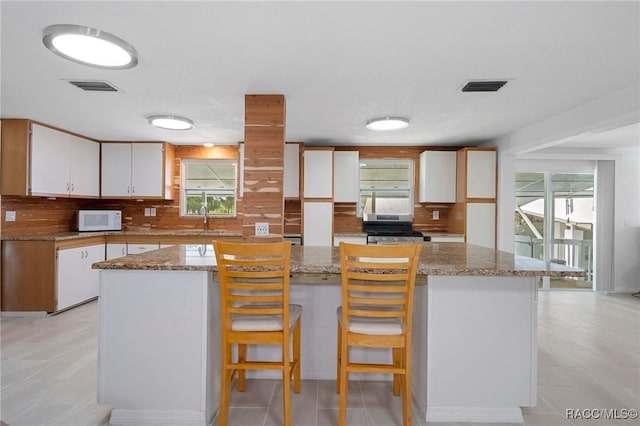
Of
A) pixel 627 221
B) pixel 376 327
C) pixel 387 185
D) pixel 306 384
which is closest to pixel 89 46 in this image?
pixel 376 327

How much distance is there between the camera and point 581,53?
2.15m

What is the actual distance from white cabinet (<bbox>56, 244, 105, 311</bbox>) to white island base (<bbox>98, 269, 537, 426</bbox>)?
268 centimetres

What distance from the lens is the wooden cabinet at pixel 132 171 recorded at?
4984 mm

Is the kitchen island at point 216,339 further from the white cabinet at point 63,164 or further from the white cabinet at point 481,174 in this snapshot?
the white cabinet at point 63,164

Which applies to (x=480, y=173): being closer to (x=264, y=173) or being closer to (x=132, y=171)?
(x=264, y=173)

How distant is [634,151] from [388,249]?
6136 millimetres

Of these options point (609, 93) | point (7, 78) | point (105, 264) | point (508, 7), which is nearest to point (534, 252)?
point (609, 93)

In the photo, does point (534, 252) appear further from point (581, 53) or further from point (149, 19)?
point (149, 19)

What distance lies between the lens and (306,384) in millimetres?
2391

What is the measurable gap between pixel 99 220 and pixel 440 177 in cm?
503

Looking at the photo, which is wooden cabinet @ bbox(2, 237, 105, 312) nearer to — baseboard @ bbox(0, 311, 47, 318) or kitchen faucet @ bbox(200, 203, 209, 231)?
baseboard @ bbox(0, 311, 47, 318)

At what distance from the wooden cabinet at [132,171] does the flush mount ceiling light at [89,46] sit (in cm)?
297

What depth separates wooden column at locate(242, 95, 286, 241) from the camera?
2.84 metres

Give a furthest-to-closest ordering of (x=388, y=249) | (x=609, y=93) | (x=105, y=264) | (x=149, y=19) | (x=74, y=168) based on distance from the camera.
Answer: (x=74, y=168), (x=609, y=93), (x=105, y=264), (x=149, y=19), (x=388, y=249)
